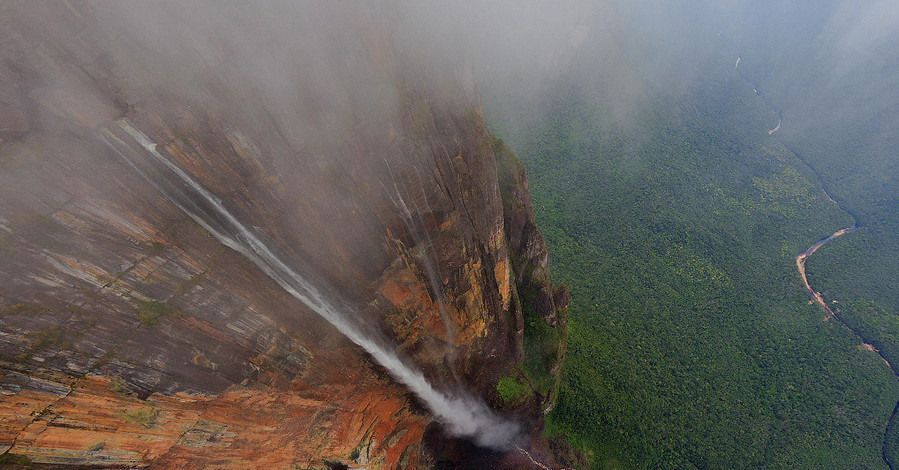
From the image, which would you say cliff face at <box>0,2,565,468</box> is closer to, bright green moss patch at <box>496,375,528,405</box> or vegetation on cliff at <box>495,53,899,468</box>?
bright green moss patch at <box>496,375,528,405</box>

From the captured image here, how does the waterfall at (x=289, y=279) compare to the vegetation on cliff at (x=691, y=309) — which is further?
the vegetation on cliff at (x=691, y=309)

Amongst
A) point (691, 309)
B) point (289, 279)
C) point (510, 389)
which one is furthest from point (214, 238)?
point (691, 309)

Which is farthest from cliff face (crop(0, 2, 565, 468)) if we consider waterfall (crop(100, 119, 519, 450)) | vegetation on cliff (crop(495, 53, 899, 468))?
vegetation on cliff (crop(495, 53, 899, 468))

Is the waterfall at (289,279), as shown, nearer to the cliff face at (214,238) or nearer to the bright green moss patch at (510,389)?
the cliff face at (214,238)

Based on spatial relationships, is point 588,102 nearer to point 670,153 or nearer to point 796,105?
point 670,153

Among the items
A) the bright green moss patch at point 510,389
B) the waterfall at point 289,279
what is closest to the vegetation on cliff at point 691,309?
the bright green moss patch at point 510,389

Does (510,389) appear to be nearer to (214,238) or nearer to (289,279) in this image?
(289,279)
